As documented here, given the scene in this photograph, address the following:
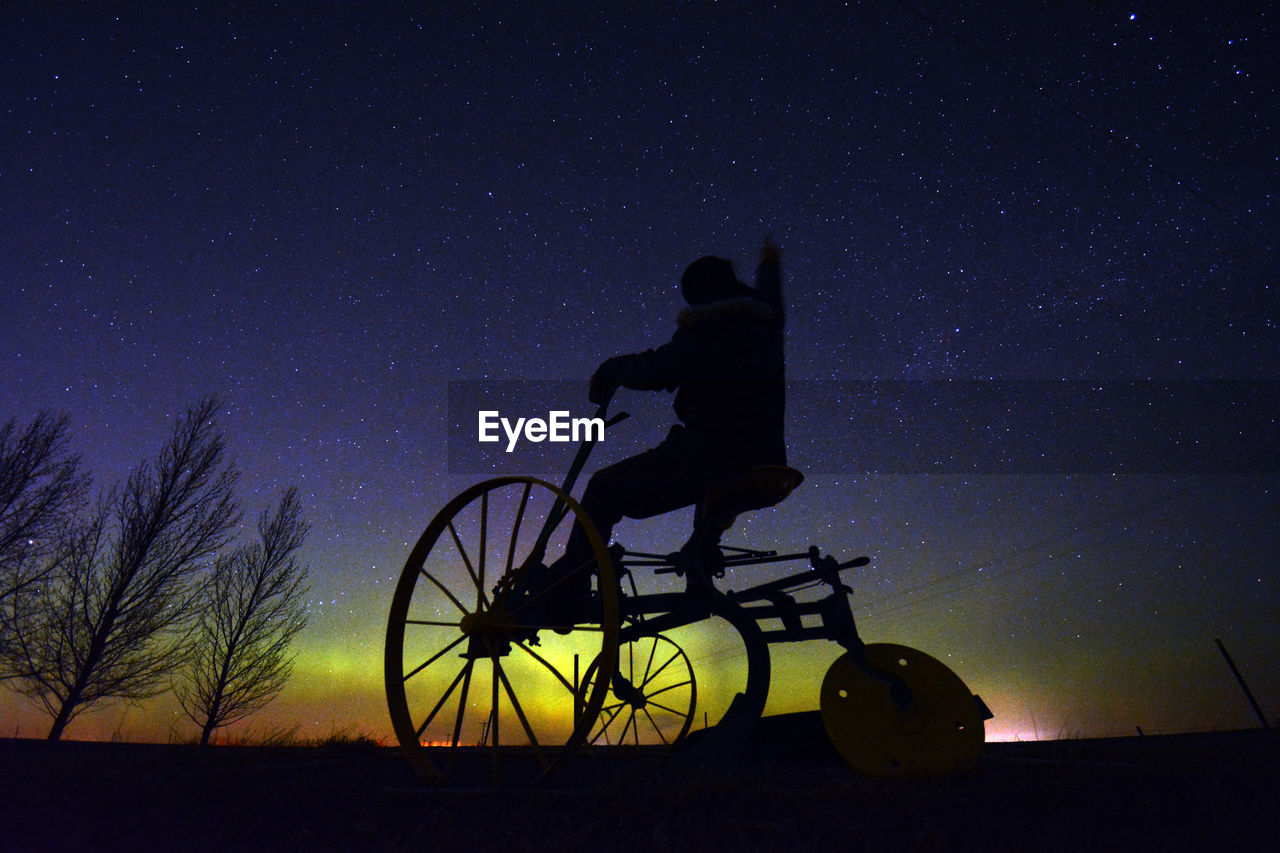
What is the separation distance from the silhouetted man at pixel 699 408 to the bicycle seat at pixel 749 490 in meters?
0.10

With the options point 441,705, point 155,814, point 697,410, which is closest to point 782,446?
point 697,410

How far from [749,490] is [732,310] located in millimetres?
1114

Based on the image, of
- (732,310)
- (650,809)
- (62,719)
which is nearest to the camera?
(650,809)

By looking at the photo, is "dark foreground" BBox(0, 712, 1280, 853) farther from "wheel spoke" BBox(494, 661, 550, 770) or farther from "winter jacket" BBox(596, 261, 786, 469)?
"winter jacket" BBox(596, 261, 786, 469)

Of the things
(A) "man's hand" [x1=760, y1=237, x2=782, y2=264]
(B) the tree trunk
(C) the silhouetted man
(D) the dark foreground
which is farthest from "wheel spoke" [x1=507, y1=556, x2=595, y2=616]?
(B) the tree trunk

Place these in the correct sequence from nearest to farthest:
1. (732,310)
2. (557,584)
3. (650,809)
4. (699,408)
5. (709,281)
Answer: (650,809)
(557,584)
(732,310)
(699,408)
(709,281)

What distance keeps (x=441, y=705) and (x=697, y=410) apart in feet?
7.53

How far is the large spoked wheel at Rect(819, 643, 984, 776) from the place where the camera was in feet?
11.1

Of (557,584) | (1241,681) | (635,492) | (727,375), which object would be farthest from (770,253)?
(1241,681)

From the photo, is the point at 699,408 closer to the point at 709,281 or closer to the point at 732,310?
the point at 732,310

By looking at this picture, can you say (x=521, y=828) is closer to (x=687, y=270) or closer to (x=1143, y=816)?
(x=1143, y=816)

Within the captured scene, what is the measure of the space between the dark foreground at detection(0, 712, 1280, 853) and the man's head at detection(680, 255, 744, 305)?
2854 mm

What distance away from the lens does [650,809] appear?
2.41m

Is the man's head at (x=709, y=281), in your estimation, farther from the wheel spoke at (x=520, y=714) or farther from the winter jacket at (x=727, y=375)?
the wheel spoke at (x=520, y=714)
